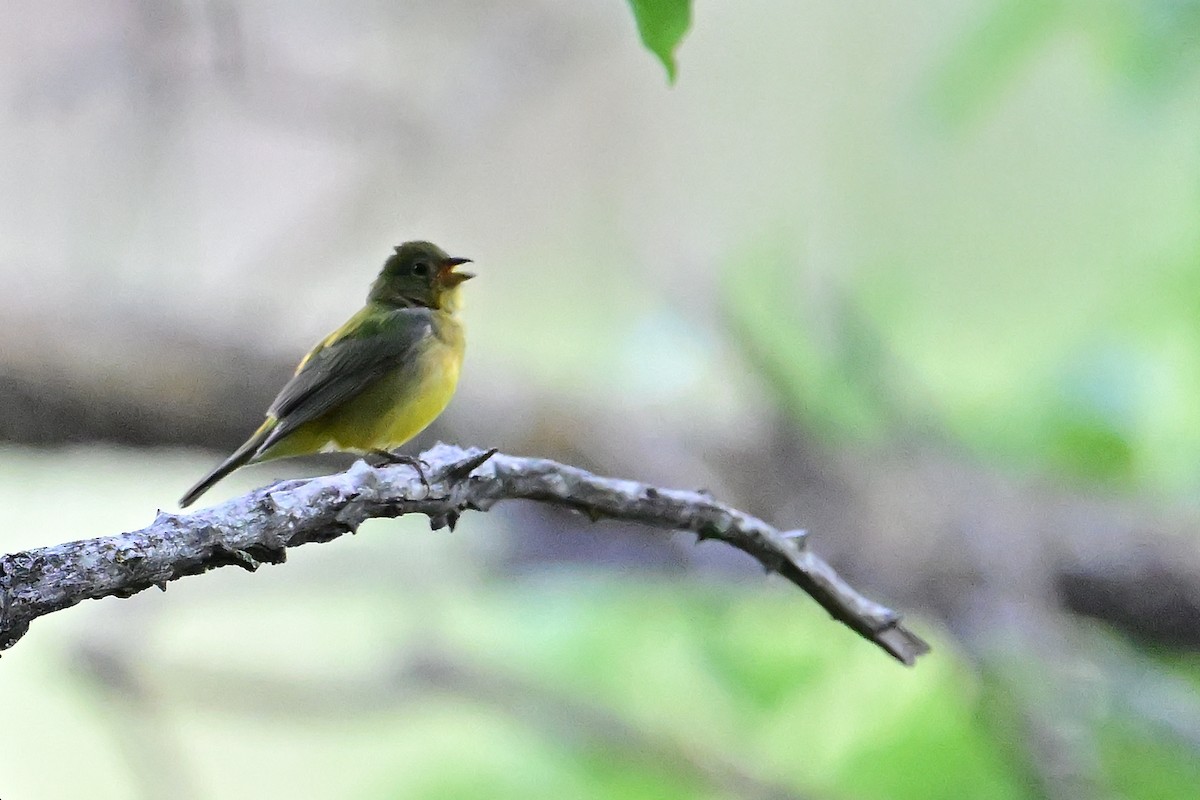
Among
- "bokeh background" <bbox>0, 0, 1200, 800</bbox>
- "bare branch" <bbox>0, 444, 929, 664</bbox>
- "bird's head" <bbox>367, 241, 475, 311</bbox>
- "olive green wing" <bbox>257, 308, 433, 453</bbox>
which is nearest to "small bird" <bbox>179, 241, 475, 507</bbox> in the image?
"olive green wing" <bbox>257, 308, 433, 453</bbox>

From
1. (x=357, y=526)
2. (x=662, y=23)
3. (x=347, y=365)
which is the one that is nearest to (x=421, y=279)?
(x=347, y=365)

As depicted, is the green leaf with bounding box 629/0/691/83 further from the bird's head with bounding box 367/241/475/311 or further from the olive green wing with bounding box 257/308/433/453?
the bird's head with bounding box 367/241/475/311

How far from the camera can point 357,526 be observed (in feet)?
4.22

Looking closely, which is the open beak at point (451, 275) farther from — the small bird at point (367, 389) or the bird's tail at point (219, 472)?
the bird's tail at point (219, 472)

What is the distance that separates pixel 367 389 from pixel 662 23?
1468 mm

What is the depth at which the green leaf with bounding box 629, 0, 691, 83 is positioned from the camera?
36.6 inches

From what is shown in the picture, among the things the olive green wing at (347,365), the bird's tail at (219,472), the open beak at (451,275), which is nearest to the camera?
the bird's tail at (219,472)

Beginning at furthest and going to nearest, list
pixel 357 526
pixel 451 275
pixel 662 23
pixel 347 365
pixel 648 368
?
pixel 648 368, pixel 451 275, pixel 347 365, pixel 357 526, pixel 662 23

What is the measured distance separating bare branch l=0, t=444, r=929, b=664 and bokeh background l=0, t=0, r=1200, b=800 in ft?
4.25

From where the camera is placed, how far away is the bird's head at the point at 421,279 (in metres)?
2.71

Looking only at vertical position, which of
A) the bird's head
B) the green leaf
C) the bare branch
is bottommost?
the bare branch

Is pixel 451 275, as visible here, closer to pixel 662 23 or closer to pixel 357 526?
pixel 357 526

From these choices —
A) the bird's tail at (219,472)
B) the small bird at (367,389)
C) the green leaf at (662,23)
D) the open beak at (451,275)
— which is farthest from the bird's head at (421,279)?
the green leaf at (662,23)

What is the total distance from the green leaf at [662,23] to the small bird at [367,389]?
48.8 inches
